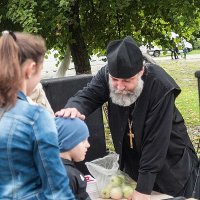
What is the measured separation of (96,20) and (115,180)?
469 cm

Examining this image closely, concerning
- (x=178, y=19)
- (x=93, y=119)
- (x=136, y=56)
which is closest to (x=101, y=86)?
(x=136, y=56)

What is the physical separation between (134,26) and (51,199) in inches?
234

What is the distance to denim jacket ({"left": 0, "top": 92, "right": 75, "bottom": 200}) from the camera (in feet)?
6.17

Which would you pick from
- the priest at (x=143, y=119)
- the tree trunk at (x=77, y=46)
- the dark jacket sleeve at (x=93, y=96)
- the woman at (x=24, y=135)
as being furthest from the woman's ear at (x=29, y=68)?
the tree trunk at (x=77, y=46)

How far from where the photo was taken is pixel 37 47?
196 centimetres

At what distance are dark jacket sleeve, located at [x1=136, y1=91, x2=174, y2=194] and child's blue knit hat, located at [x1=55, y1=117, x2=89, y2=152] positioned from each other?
58cm

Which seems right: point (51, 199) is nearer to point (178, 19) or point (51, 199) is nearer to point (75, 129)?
point (75, 129)

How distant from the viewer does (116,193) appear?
119 inches

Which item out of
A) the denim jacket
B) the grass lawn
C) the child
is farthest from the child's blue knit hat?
the grass lawn

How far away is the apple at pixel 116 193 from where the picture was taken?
300 cm

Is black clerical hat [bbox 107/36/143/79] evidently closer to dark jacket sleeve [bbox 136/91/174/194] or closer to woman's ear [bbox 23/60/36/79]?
dark jacket sleeve [bbox 136/91/174/194]

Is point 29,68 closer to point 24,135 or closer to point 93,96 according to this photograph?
point 24,135

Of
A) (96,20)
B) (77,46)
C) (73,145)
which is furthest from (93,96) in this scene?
(96,20)

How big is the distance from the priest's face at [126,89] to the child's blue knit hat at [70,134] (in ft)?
1.82
